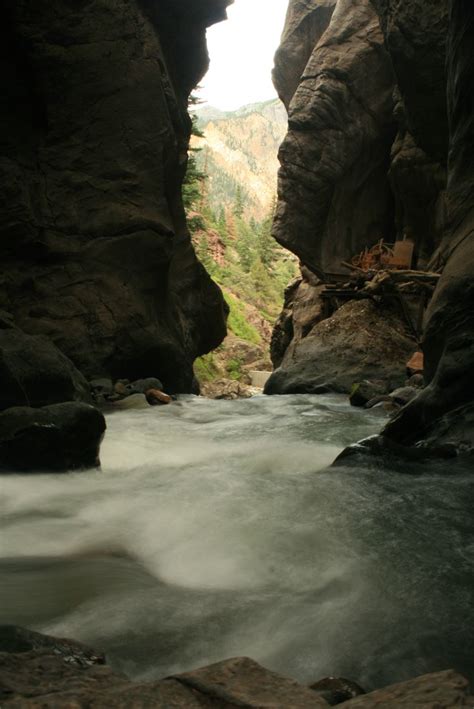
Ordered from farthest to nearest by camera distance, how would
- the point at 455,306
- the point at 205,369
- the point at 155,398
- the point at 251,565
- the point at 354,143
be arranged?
the point at 205,369, the point at 354,143, the point at 155,398, the point at 455,306, the point at 251,565

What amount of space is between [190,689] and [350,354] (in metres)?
14.6

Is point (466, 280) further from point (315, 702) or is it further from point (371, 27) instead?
point (371, 27)

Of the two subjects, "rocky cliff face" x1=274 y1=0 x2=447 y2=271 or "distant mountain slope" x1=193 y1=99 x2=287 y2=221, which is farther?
"distant mountain slope" x1=193 y1=99 x2=287 y2=221

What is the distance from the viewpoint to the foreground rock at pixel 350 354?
48.6 feet

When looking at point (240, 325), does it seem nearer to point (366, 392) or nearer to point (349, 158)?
point (349, 158)

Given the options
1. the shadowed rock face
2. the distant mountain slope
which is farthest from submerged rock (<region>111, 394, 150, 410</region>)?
the distant mountain slope

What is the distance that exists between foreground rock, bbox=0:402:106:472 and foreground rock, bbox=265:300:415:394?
32.3 feet

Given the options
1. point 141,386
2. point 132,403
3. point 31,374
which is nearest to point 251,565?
point 31,374

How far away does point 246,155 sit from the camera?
17300cm

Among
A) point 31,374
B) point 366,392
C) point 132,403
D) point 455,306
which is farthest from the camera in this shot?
point 366,392

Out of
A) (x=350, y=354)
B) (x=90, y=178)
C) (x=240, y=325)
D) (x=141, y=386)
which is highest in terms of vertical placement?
(x=90, y=178)

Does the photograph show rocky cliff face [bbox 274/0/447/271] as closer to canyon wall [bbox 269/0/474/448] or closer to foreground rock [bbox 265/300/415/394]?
canyon wall [bbox 269/0/474/448]

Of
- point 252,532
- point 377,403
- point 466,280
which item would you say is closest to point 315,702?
point 252,532

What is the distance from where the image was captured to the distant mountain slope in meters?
148
